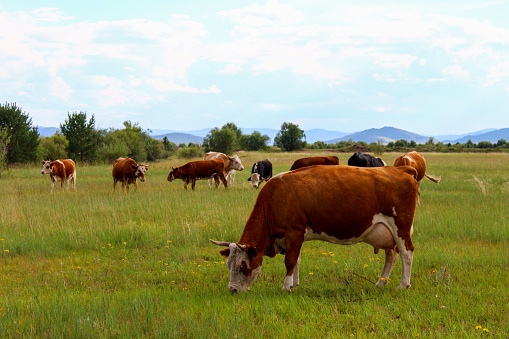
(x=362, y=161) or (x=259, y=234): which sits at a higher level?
(x=362, y=161)

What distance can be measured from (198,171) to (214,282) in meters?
14.2

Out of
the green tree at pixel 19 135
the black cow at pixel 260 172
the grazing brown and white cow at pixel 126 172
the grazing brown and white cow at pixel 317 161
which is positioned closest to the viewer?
the grazing brown and white cow at pixel 317 161

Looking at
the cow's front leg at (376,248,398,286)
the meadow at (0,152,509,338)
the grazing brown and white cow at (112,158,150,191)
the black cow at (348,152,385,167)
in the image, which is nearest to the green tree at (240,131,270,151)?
the grazing brown and white cow at (112,158,150,191)

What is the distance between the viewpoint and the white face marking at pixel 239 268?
5473mm

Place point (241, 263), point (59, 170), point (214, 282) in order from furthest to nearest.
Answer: point (59, 170), point (214, 282), point (241, 263)

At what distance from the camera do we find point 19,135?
38406 mm

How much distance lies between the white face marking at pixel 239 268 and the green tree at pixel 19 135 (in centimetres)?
3794

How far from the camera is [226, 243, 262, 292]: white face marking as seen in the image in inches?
215

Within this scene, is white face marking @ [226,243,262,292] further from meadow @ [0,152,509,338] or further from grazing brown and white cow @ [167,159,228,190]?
grazing brown and white cow @ [167,159,228,190]

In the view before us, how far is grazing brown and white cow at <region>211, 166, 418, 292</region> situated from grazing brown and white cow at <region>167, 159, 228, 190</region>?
1457 cm

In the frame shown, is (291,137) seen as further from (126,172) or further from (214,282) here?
(214,282)

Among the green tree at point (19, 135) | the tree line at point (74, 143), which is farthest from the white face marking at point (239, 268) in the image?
the green tree at point (19, 135)

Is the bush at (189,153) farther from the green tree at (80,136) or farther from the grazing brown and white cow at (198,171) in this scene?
the grazing brown and white cow at (198,171)

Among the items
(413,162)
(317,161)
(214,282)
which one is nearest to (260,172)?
(317,161)
